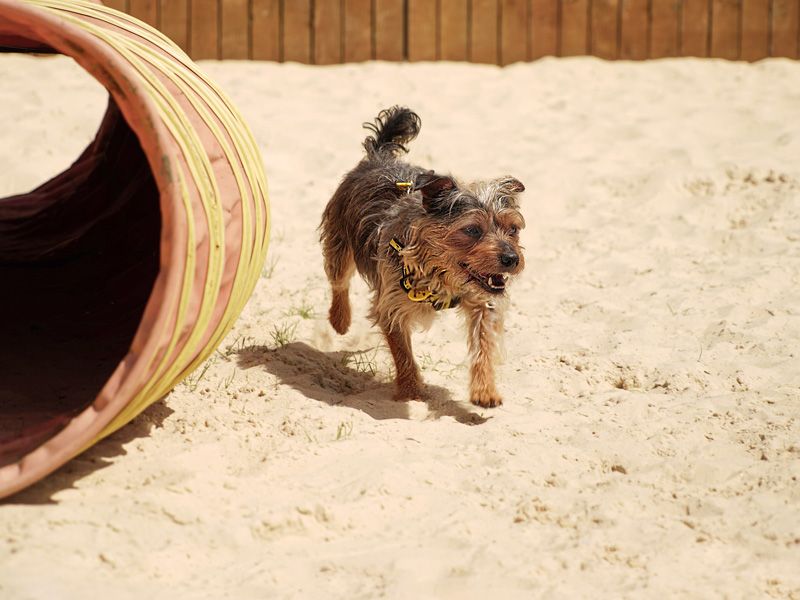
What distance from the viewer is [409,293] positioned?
4.65 meters

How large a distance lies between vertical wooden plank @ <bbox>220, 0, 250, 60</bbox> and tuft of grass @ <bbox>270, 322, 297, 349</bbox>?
178 inches

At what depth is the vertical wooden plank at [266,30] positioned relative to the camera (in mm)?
8992

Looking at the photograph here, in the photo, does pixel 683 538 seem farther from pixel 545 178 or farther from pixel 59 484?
pixel 545 178

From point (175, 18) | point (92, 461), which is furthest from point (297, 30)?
point (92, 461)

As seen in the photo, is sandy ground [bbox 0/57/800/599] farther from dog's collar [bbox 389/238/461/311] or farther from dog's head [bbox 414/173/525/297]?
dog's head [bbox 414/173/525/297]

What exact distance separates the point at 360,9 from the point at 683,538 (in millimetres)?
7036

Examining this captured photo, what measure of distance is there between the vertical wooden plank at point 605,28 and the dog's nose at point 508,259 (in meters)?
5.56

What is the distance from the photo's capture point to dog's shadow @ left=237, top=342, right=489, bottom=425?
4398 mm

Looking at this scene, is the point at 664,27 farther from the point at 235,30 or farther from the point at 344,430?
the point at 344,430

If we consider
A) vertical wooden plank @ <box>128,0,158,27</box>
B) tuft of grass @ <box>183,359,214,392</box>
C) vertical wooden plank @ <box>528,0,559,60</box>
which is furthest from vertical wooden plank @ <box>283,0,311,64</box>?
tuft of grass @ <box>183,359,214,392</box>

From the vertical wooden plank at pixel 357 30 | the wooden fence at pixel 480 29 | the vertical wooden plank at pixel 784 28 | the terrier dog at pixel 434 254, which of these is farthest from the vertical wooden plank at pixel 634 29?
the terrier dog at pixel 434 254

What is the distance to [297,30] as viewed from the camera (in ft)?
29.9

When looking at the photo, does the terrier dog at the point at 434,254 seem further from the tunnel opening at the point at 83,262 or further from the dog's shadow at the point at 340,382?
the tunnel opening at the point at 83,262

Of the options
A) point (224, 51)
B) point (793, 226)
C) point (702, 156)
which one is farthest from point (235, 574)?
point (224, 51)
